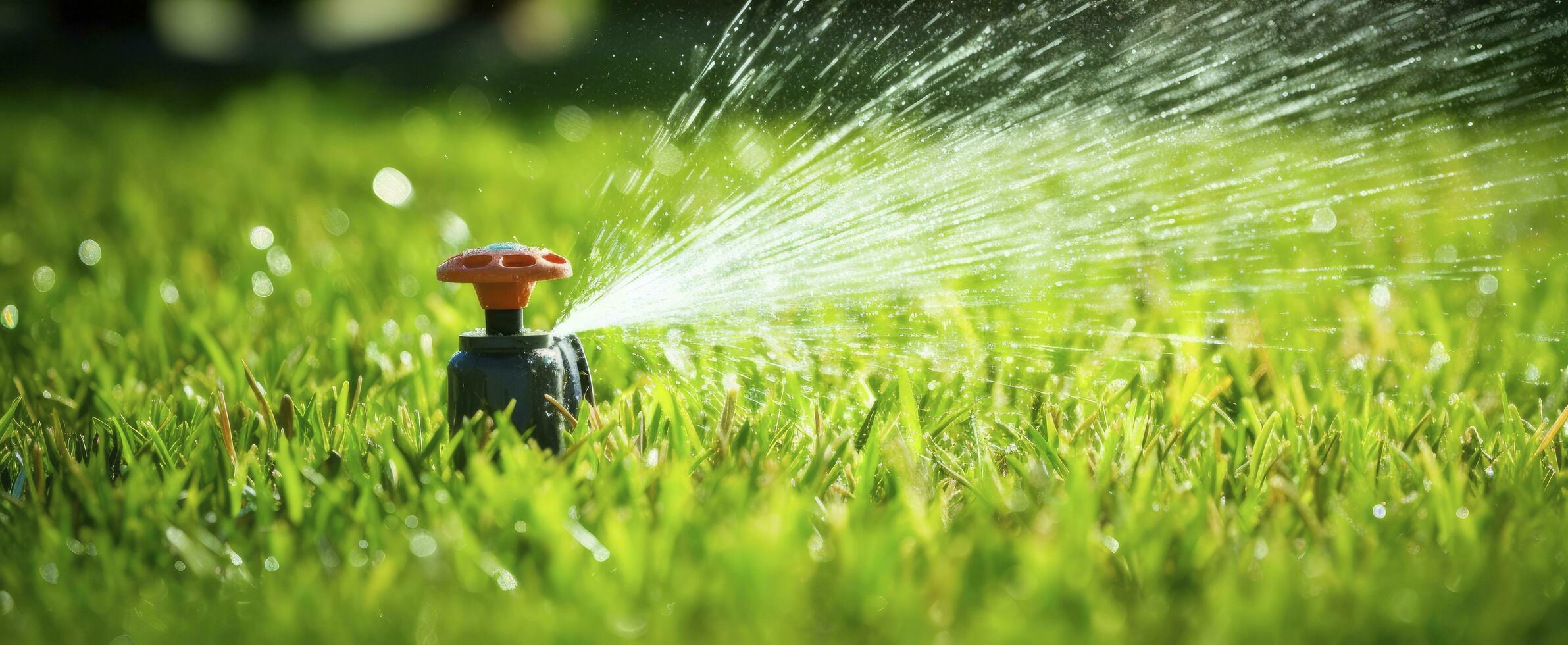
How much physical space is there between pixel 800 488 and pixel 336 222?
273 centimetres

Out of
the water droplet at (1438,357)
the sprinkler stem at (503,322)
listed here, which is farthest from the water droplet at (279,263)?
the water droplet at (1438,357)

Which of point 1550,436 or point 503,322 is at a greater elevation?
point 503,322

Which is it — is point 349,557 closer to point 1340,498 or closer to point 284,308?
point 1340,498

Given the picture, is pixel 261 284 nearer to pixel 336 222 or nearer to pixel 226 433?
pixel 336 222

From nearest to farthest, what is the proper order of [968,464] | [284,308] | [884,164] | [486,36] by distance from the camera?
[968,464], [284,308], [884,164], [486,36]

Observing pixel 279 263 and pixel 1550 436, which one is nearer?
pixel 1550 436

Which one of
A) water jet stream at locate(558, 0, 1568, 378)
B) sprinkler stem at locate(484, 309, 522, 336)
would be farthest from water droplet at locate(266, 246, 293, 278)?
sprinkler stem at locate(484, 309, 522, 336)

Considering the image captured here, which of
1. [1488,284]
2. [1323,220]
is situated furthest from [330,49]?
[1488,284]

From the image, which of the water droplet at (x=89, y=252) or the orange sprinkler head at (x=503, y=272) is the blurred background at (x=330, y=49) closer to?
the water droplet at (x=89, y=252)

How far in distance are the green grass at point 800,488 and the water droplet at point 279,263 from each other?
13.5 inches

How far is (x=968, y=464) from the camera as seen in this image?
1541 millimetres

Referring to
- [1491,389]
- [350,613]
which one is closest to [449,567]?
[350,613]

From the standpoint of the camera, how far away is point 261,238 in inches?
134

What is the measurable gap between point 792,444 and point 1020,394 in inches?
16.6
